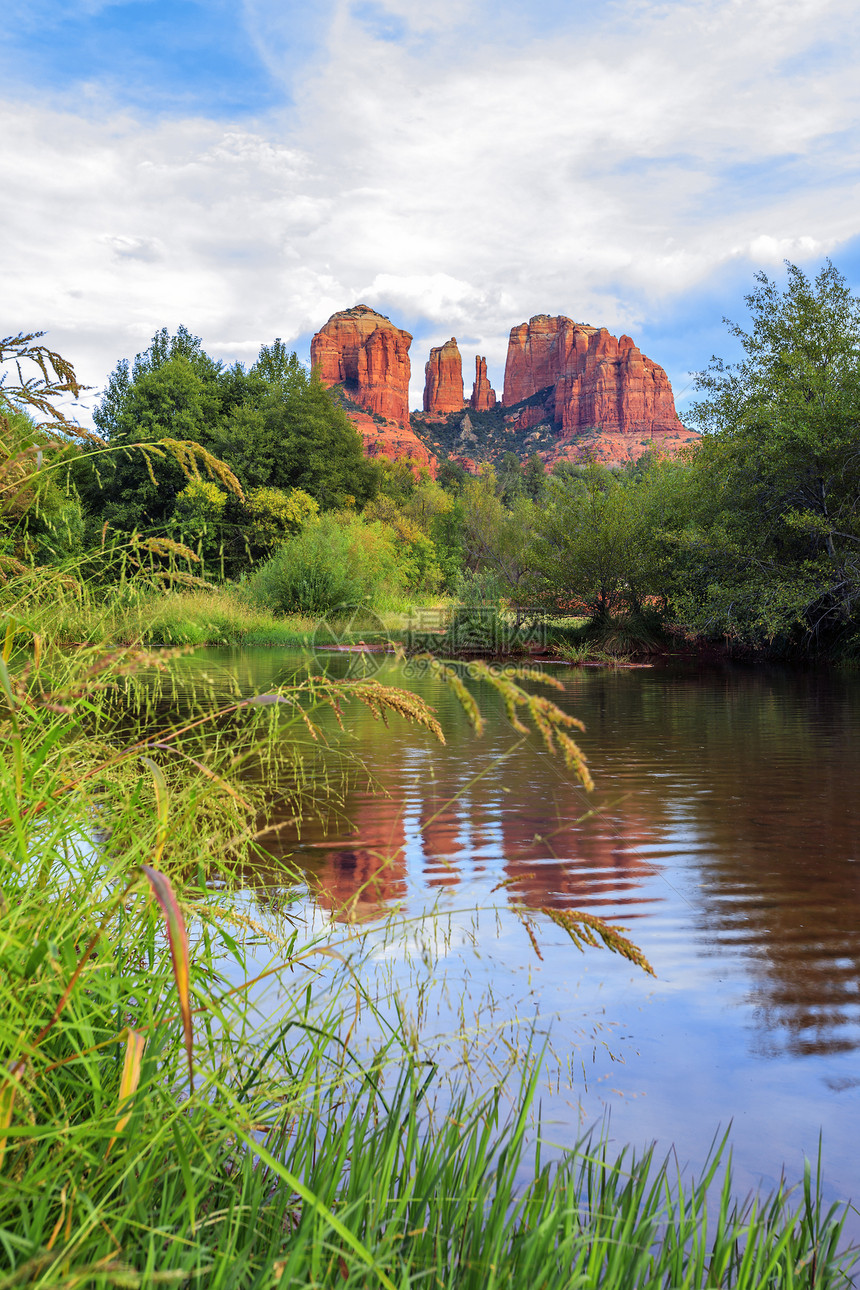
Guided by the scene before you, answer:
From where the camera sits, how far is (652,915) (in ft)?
13.6

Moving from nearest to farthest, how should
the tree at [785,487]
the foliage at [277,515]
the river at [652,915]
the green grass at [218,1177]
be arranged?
the green grass at [218,1177]
the river at [652,915]
the tree at [785,487]
the foliage at [277,515]

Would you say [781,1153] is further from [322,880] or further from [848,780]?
[848,780]

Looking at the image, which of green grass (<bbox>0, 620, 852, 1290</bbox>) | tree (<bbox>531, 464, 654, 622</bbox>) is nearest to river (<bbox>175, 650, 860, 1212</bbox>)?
green grass (<bbox>0, 620, 852, 1290</bbox>)

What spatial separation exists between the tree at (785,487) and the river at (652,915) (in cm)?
1021

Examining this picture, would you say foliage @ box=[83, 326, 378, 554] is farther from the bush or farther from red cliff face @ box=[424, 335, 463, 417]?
red cliff face @ box=[424, 335, 463, 417]

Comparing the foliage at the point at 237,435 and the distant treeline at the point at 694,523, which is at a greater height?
the foliage at the point at 237,435

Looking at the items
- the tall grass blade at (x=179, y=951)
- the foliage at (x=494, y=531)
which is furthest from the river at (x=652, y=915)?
the foliage at (x=494, y=531)

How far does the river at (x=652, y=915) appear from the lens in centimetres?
246

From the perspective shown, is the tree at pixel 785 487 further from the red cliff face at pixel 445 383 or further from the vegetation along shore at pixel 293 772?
the red cliff face at pixel 445 383

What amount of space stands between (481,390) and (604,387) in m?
26.1

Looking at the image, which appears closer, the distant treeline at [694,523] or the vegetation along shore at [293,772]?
the vegetation along shore at [293,772]

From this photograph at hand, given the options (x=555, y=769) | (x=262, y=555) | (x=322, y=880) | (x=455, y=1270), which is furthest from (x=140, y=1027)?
(x=262, y=555)

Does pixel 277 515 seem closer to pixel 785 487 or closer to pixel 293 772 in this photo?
pixel 785 487

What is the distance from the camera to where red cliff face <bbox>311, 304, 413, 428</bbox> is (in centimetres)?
11788
